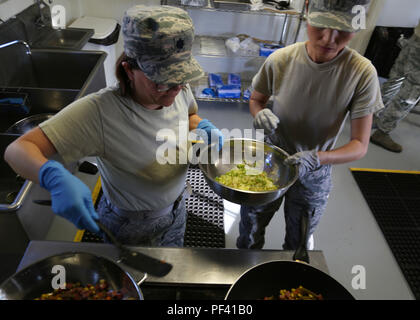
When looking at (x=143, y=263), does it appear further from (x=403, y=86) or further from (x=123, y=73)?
(x=403, y=86)

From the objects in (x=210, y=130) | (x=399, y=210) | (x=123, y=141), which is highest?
(x=123, y=141)

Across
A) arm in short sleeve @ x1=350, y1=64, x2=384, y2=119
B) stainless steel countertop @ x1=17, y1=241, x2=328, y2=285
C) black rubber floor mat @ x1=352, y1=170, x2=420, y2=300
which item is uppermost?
arm in short sleeve @ x1=350, y1=64, x2=384, y2=119

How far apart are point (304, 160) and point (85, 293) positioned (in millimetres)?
1063

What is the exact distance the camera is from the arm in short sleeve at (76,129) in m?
0.91

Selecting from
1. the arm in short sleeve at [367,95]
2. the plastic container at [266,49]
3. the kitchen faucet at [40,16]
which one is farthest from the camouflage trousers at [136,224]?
the plastic container at [266,49]

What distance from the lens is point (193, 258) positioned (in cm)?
109

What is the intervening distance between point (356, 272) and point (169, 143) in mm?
1864

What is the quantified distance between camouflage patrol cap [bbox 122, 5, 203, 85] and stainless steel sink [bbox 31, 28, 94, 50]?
207 centimetres

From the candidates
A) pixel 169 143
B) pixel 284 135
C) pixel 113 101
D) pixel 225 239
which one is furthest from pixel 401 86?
pixel 113 101

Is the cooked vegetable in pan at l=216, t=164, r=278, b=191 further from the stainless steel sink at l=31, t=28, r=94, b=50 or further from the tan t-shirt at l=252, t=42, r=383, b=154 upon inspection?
the stainless steel sink at l=31, t=28, r=94, b=50

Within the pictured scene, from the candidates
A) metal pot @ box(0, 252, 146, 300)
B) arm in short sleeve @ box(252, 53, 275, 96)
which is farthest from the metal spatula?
arm in short sleeve @ box(252, 53, 275, 96)

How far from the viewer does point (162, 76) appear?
2.88ft

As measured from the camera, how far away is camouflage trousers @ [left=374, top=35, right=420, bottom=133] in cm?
301
